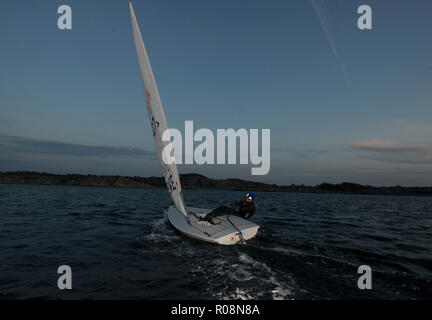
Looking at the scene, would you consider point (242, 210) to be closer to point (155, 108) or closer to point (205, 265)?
point (205, 265)

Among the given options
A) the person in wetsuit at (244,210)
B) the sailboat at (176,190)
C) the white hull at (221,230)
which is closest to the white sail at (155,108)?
the sailboat at (176,190)

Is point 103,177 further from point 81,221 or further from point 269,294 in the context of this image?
point 269,294

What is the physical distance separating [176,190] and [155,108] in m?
4.01

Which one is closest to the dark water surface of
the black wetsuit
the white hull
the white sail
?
the white hull

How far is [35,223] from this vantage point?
1223 cm

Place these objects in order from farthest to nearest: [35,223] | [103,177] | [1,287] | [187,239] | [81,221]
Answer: [103,177] → [81,221] → [35,223] → [187,239] → [1,287]

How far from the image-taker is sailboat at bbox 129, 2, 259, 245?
8.68 meters

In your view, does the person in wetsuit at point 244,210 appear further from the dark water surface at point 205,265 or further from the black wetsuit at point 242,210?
the dark water surface at point 205,265

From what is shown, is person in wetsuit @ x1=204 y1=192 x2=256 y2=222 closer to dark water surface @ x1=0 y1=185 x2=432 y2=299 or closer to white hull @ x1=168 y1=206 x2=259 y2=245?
white hull @ x1=168 y1=206 x2=259 y2=245

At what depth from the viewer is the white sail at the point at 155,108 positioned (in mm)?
9172

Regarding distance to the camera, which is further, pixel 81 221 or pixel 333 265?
pixel 81 221
